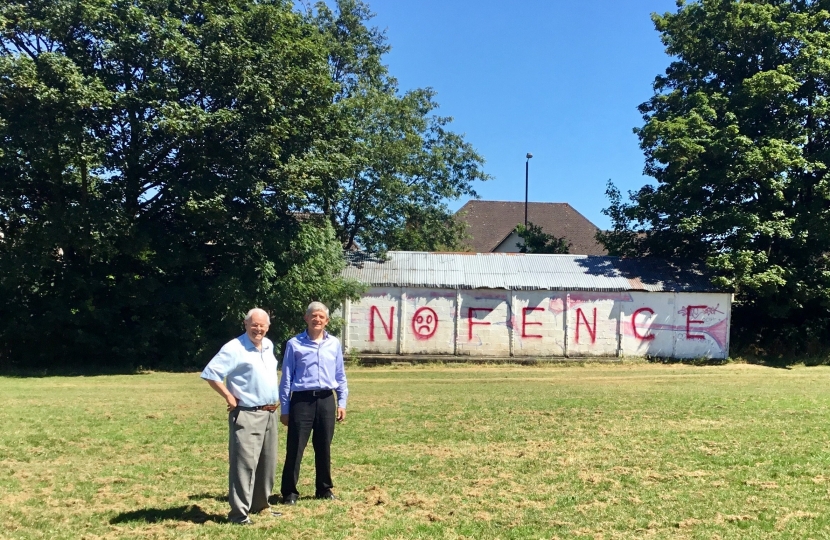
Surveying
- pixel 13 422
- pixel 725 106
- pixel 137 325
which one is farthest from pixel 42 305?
pixel 725 106

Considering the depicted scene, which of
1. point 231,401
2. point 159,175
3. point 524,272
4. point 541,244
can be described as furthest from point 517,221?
point 231,401

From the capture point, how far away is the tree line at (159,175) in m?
19.1

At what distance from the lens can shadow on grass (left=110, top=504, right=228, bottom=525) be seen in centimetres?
602

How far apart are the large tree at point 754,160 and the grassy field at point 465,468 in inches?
437

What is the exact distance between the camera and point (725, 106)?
83.6 feet

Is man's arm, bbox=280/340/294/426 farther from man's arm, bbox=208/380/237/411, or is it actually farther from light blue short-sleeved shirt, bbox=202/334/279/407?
man's arm, bbox=208/380/237/411

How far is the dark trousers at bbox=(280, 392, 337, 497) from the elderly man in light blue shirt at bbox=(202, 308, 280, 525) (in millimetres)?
373

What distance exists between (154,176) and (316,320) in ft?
54.8

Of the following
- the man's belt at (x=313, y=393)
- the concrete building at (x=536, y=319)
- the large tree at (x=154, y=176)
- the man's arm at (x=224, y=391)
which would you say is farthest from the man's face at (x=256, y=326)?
the concrete building at (x=536, y=319)

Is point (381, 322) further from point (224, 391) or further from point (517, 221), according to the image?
point (517, 221)

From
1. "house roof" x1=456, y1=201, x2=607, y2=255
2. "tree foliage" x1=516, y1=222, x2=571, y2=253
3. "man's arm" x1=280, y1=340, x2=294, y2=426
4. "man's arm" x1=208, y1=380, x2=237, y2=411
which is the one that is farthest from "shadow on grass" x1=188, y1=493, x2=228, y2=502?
"house roof" x1=456, y1=201, x2=607, y2=255

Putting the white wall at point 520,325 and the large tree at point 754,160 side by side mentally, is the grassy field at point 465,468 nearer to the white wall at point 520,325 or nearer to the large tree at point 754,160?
the white wall at point 520,325

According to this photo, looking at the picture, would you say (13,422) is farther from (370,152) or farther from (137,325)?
(370,152)

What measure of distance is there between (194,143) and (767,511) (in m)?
18.6
